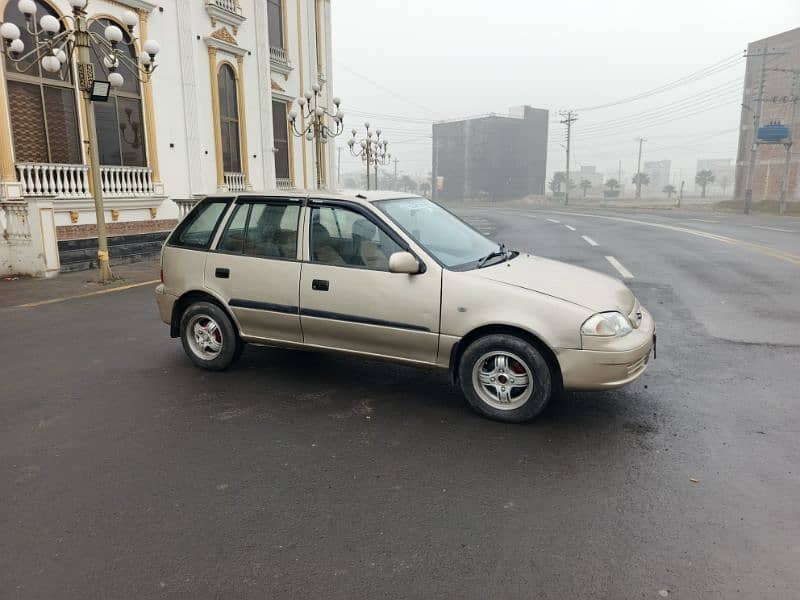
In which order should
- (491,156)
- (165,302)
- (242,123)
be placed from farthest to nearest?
1. (491,156)
2. (242,123)
3. (165,302)

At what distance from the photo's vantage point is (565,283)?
4.73 metres

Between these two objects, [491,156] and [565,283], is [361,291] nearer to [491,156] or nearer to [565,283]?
[565,283]

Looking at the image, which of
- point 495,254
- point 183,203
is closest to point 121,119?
point 183,203

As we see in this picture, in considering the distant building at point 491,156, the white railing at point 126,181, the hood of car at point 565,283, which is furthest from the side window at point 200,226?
the distant building at point 491,156

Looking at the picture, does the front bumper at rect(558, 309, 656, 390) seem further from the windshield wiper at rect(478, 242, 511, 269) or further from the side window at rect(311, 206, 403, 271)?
the side window at rect(311, 206, 403, 271)

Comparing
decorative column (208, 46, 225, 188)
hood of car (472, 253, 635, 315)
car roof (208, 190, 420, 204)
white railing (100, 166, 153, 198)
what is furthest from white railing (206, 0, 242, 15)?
hood of car (472, 253, 635, 315)

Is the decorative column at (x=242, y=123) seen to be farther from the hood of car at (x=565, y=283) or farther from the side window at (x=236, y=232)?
the hood of car at (x=565, y=283)

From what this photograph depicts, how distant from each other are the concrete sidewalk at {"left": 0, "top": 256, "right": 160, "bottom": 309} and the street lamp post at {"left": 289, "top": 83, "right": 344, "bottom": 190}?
10769 mm

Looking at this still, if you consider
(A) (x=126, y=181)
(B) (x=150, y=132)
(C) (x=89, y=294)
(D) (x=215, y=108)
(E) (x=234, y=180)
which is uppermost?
(D) (x=215, y=108)

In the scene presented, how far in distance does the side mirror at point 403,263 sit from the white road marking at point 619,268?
807cm

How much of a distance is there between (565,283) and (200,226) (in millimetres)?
3612

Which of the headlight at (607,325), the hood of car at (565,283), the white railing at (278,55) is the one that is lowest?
the headlight at (607,325)

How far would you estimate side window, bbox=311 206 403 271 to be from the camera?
4910mm

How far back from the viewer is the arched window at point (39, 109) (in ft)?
45.4
